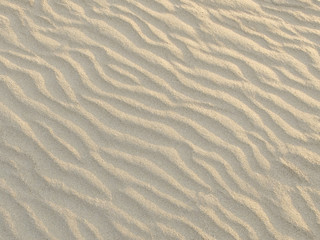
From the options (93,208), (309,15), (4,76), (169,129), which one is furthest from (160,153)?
(309,15)

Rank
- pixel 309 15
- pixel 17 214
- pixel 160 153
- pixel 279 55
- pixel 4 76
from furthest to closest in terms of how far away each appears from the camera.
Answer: pixel 309 15
pixel 279 55
pixel 4 76
pixel 160 153
pixel 17 214

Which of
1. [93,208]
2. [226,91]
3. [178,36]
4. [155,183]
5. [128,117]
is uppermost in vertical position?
[178,36]

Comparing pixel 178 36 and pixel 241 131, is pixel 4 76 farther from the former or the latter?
pixel 241 131

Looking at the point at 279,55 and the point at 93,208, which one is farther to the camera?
the point at 279,55

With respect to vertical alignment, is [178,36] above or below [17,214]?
above

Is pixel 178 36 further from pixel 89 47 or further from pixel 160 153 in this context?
pixel 160 153

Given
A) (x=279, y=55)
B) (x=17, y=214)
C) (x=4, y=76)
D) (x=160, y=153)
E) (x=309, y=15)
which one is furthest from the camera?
(x=309, y=15)

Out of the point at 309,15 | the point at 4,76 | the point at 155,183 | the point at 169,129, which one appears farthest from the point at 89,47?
the point at 309,15
